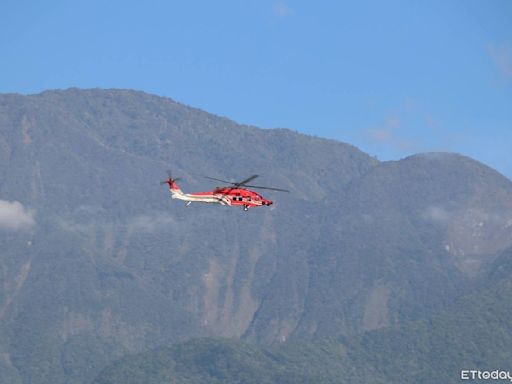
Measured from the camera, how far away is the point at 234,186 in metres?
196
